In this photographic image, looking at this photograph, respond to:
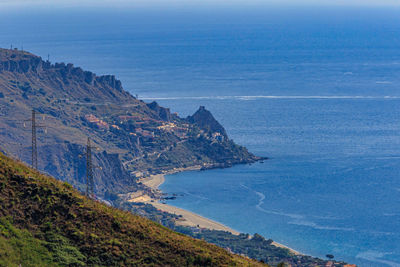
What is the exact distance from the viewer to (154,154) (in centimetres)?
7300

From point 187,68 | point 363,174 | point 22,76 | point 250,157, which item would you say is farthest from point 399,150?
point 187,68

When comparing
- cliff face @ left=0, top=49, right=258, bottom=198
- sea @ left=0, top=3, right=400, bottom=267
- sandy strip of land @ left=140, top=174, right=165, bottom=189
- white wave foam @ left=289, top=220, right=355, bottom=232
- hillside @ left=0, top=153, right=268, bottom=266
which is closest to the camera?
hillside @ left=0, top=153, right=268, bottom=266

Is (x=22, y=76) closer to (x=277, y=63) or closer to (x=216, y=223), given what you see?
(x=216, y=223)

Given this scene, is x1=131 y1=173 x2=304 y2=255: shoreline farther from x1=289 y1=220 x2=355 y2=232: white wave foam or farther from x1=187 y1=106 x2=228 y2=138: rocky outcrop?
x1=187 y1=106 x2=228 y2=138: rocky outcrop

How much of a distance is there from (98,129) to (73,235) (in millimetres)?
55090

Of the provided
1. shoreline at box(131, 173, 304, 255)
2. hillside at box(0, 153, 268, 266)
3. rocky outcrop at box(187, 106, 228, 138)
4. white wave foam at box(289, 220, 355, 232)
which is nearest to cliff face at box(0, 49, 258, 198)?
rocky outcrop at box(187, 106, 228, 138)

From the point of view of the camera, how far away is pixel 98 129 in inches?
2995

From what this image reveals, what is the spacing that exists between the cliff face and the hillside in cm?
3772

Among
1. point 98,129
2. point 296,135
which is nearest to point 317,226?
point 98,129

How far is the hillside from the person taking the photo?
20750mm

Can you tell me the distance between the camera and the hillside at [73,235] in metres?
20.8

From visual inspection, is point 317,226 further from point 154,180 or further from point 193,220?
point 154,180

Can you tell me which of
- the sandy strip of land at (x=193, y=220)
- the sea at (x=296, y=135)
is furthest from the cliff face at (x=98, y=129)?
the sandy strip of land at (x=193, y=220)

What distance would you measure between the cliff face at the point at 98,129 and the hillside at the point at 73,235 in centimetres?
3772
